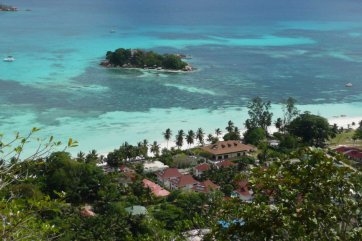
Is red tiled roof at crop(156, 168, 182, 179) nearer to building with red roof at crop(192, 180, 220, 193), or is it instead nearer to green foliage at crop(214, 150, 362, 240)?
building with red roof at crop(192, 180, 220, 193)

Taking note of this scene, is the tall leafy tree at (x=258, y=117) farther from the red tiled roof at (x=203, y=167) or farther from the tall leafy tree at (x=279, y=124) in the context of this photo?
the red tiled roof at (x=203, y=167)

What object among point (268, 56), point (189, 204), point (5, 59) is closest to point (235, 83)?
point (268, 56)

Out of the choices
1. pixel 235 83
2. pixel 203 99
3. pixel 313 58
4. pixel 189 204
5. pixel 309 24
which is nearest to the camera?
pixel 189 204

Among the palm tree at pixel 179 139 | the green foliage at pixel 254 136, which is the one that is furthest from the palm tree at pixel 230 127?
the palm tree at pixel 179 139

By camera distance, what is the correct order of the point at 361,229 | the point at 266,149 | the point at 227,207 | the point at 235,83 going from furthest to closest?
the point at 235,83
the point at 266,149
the point at 227,207
the point at 361,229

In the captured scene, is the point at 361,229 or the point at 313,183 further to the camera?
the point at 313,183

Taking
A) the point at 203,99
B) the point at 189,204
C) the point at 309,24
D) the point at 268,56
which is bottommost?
the point at 189,204

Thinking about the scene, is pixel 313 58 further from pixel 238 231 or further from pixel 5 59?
pixel 238 231
